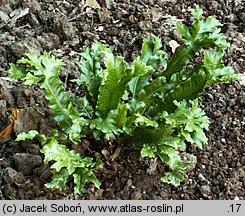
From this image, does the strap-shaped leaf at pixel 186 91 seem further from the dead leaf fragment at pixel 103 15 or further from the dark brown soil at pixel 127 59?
the dead leaf fragment at pixel 103 15

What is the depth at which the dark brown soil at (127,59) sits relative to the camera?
311 centimetres

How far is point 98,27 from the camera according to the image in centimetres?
395

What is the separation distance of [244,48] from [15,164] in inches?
67.5

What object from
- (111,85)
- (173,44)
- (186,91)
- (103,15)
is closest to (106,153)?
(111,85)

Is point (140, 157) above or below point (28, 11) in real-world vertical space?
below

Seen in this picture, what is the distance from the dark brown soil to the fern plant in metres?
0.14

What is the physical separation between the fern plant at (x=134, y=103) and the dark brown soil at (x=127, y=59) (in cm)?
14

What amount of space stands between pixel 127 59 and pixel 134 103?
68 cm

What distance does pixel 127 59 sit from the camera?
3762mm

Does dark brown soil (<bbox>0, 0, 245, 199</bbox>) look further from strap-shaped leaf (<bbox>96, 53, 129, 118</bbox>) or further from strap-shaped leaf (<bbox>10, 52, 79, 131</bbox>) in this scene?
strap-shaped leaf (<bbox>96, 53, 129, 118</bbox>)

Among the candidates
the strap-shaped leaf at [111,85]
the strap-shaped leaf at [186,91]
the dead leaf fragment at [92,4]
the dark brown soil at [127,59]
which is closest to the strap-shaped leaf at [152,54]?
the strap-shaped leaf at [186,91]
